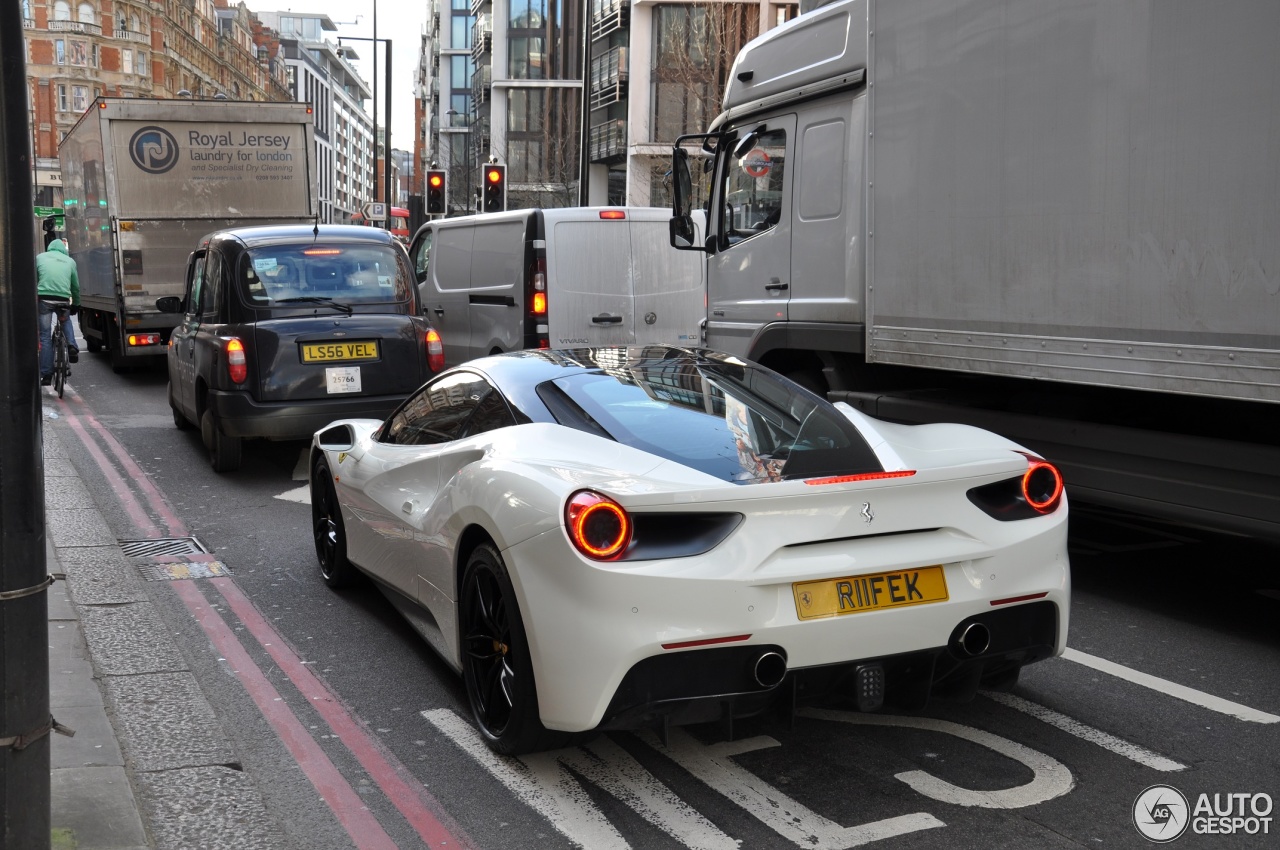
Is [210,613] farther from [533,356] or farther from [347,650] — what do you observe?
[533,356]

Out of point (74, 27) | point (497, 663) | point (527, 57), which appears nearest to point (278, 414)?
point (497, 663)

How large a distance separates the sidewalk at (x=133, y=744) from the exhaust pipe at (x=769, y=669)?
143cm

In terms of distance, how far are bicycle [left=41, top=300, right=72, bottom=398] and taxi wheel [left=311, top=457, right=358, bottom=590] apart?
9116 mm

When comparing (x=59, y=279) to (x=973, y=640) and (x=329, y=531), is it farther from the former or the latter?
(x=973, y=640)

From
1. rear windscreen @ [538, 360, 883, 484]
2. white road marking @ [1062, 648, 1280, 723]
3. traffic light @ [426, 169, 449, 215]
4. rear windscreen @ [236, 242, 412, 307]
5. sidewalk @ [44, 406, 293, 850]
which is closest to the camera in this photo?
sidewalk @ [44, 406, 293, 850]

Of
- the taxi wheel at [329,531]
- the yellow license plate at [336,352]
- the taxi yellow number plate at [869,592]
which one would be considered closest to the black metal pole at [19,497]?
the taxi yellow number plate at [869,592]

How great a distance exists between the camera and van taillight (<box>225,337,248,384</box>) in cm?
963

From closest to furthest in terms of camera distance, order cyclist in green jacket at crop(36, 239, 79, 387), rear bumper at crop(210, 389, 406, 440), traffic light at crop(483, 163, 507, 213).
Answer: rear bumper at crop(210, 389, 406, 440)
cyclist in green jacket at crop(36, 239, 79, 387)
traffic light at crop(483, 163, 507, 213)

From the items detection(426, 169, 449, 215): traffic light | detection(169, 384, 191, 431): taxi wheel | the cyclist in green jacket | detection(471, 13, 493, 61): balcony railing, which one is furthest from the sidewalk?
detection(471, 13, 493, 61): balcony railing

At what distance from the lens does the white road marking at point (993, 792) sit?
3.77 metres

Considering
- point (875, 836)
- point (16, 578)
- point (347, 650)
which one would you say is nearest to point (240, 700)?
point (347, 650)

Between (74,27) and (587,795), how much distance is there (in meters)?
110

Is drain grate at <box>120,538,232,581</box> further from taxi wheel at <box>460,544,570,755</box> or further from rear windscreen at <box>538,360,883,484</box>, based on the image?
rear windscreen at <box>538,360,883,484</box>

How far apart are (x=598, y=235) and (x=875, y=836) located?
394 inches
